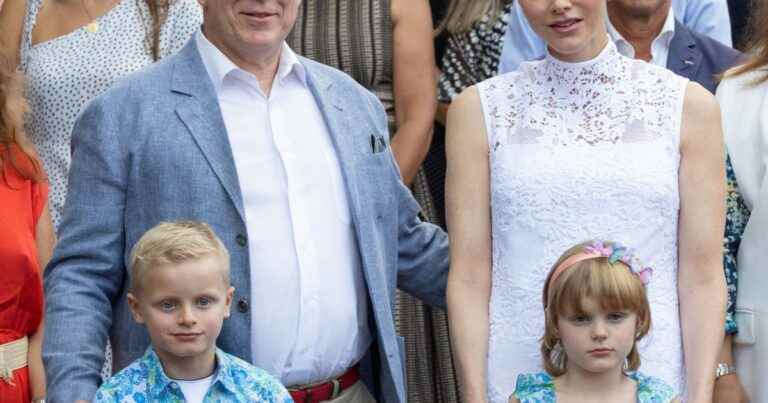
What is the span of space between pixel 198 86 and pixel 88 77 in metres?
1.35

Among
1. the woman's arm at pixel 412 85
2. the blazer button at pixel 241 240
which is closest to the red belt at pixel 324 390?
the blazer button at pixel 241 240

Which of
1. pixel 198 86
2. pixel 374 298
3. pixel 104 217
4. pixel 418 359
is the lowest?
pixel 418 359

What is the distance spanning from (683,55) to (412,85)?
1017 millimetres

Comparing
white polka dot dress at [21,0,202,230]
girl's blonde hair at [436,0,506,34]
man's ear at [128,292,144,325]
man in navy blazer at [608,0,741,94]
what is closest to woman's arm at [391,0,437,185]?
girl's blonde hair at [436,0,506,34]

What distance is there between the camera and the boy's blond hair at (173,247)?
3934 millimetres

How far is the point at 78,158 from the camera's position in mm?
4230

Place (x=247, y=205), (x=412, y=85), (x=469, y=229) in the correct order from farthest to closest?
(x=412, y=85)
(x=469, y=229)
(x=247, y=205)

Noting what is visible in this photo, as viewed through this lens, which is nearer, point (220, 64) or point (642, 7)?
point (220, 64)

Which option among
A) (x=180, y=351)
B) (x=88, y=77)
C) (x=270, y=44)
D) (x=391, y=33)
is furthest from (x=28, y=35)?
(x=180, y=351)

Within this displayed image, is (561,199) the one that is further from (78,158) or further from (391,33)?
(391,33)

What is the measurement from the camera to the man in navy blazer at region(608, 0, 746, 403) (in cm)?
559

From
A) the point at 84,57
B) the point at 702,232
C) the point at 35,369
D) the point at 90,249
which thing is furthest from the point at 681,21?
the point at 90,249

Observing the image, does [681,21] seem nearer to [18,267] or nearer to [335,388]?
[335,388]

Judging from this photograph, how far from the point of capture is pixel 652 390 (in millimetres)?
4121
